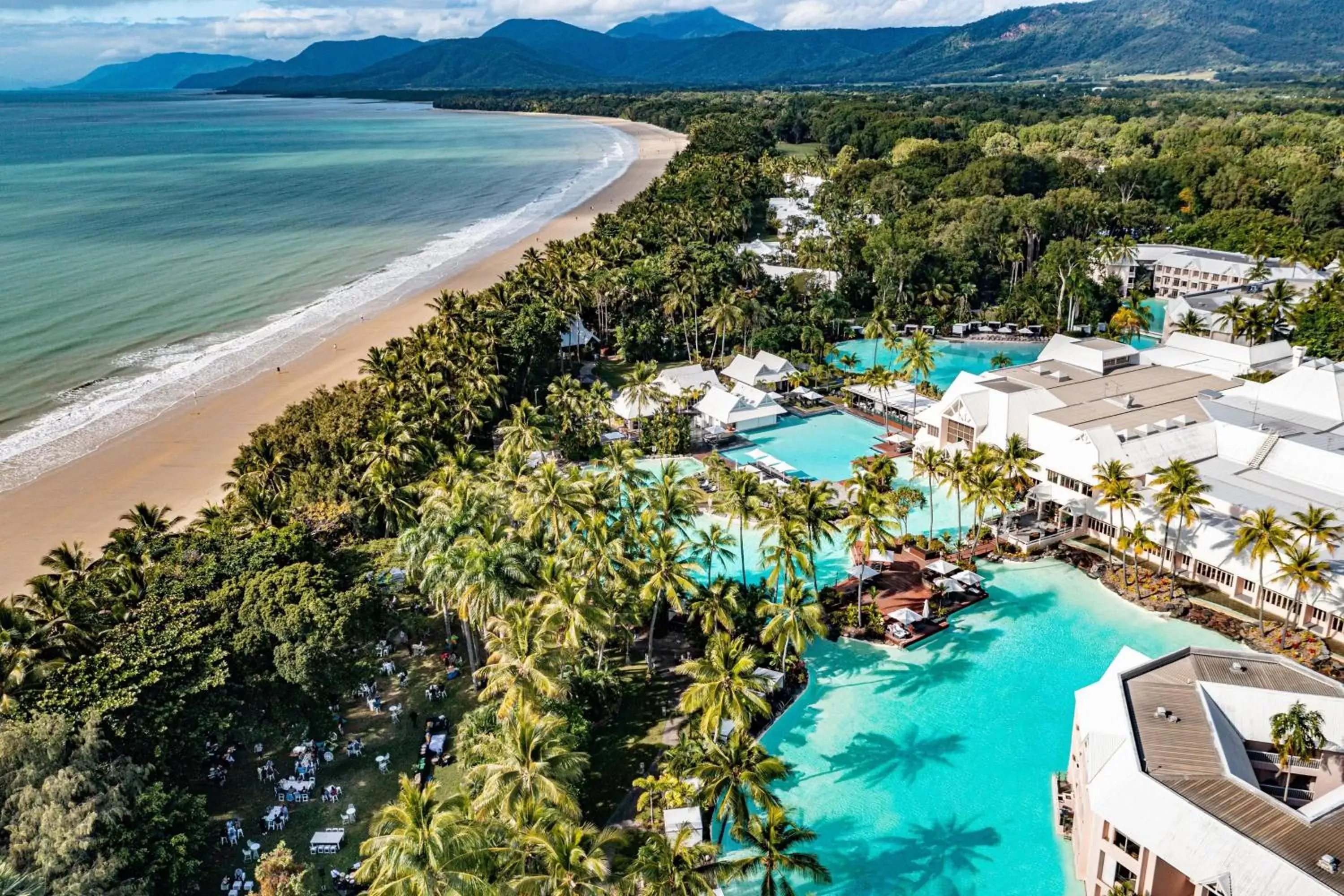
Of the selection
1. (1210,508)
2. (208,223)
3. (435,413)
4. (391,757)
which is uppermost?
(208,223)

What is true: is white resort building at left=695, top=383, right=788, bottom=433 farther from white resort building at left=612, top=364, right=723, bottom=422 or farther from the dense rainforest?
the dense rainforest

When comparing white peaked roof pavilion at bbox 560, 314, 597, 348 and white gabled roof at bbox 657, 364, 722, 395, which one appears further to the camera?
white peaked roof pavilion at bbox 560, 314, 597, 348

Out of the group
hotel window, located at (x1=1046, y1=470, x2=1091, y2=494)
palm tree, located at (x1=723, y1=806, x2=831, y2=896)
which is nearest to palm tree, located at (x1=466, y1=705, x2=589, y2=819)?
palm tree, located at (x1=723, y1=806, x2=831, y2=896)

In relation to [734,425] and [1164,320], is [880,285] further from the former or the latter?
[734,425]

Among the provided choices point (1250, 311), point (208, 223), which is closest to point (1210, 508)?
point (1250, 311)

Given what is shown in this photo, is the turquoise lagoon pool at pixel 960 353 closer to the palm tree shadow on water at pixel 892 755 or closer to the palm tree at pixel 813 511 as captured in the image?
the palm tree at pixel 813 511

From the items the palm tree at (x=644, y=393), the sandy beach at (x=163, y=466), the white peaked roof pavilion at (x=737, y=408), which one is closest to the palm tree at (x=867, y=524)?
the white peaked roof pavilion at (x=737, y=408)

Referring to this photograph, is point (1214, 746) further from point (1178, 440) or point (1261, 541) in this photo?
point (1178, 440)

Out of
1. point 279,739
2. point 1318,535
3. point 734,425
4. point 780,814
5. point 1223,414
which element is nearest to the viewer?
point 780,814
